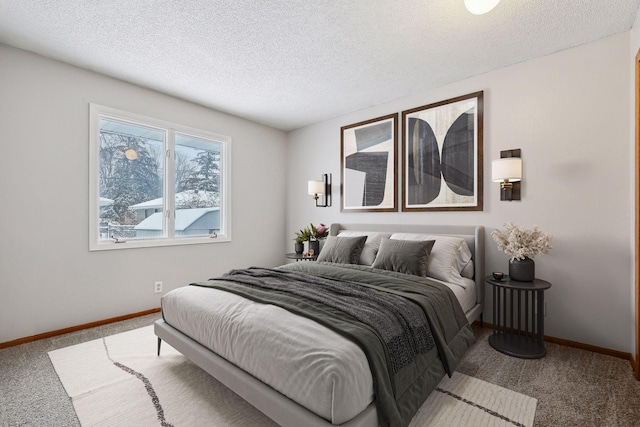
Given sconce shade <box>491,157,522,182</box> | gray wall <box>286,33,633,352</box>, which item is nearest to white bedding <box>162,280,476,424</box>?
sconce shade <box>491,157,522,182</box>

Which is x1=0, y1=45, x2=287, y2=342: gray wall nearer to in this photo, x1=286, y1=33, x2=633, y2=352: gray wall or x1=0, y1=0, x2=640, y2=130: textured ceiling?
x1=0, y1=0, x2=640, y2=130: textured ceiling

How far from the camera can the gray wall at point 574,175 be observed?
250 cm

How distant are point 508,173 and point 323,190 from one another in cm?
245

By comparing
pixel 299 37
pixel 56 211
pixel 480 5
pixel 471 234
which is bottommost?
pixel 471 234

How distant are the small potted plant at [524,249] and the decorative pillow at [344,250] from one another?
4.76 feet

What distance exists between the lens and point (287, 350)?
1.50 metres

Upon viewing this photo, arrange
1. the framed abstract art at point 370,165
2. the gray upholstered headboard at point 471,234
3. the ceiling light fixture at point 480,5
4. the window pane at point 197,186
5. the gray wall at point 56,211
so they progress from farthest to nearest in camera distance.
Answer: the window pane at point 197,186 → the framed abstract art at point 370,165 → the gray upholstered headboard at point 471,234 → the gray wall at point 56,211 → the ceiling light fixture at point 480,5

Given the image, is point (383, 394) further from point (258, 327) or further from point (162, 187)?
point (162, 187)

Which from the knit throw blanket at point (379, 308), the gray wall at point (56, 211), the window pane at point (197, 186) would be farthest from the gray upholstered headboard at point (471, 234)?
the gray wall at point (56, 211)

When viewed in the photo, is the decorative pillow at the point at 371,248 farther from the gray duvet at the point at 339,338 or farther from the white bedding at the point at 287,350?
the white bedding at the point at 287,350

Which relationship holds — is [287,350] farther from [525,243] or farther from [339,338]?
[525,243]

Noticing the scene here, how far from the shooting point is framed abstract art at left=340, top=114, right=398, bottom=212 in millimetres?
3928

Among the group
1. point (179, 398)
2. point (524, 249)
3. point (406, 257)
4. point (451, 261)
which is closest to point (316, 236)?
point (406, 257)

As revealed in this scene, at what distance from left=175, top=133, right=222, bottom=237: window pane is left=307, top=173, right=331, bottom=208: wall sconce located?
1.41 meters
